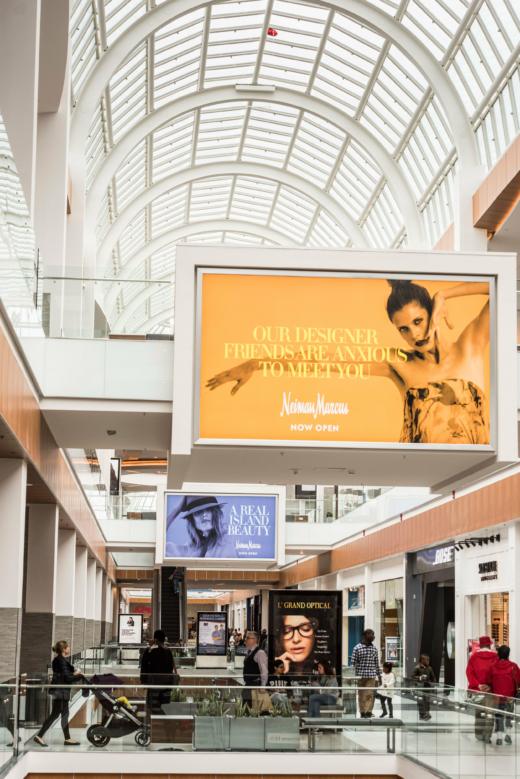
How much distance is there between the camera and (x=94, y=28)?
2441 cm

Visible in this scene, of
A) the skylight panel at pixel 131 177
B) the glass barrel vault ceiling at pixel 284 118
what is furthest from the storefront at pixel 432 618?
the skylight panel at pixel 131 177

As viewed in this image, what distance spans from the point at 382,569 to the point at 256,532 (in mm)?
7762

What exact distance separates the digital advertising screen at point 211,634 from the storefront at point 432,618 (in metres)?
6.76

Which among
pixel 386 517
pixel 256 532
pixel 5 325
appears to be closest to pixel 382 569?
pixel 386 517

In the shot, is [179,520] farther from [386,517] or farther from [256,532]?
[386,517]

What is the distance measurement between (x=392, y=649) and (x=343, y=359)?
16.1 meters

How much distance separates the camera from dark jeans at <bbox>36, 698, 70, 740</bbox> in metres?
12.1

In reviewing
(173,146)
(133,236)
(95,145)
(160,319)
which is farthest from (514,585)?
(133,236)

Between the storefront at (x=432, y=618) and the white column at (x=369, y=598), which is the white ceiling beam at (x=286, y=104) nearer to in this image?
the storefront at (x=432, y=618)

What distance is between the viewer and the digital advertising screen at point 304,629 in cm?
1752

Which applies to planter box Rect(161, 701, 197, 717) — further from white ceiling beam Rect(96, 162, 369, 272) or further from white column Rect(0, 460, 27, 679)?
white ceiling beam Rect(96, 162, 369, 272)

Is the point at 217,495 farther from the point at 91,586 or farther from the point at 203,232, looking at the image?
the point at 203,232

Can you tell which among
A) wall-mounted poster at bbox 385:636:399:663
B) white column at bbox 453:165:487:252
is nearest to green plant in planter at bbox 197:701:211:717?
white column at bbox 453:165:487:252

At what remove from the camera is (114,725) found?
40.5 feet
